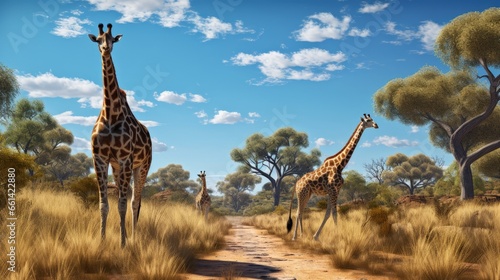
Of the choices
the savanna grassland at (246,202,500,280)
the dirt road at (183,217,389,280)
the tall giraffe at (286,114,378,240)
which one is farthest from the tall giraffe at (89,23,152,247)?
the tall giraffe at (286,114,378,240)

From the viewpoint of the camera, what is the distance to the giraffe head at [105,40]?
7145mm

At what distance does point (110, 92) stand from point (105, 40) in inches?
37.1

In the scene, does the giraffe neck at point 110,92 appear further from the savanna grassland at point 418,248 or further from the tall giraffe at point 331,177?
the tall giraffe at point 331,177

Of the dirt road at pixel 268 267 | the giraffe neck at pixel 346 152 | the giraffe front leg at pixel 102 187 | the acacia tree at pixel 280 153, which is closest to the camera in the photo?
the dirt road at pixel 268 267

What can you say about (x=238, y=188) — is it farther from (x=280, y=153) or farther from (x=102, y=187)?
(x=102, y=187)

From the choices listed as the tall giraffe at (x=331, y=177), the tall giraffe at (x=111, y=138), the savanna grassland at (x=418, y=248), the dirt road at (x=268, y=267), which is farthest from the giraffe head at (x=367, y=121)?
the tall giraffe at (x=111, y=138)

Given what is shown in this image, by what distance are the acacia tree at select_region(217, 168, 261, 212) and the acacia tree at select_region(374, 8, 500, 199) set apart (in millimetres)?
51472

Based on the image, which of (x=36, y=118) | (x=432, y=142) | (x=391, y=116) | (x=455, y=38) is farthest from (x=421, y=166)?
(x=36, y=118)

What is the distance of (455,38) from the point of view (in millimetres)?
26922

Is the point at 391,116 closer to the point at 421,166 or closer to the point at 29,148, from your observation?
the point at 29,148

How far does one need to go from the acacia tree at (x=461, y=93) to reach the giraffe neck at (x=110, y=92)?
79.8 feet

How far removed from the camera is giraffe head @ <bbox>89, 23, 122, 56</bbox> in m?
7.14

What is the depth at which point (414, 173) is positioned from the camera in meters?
67.5

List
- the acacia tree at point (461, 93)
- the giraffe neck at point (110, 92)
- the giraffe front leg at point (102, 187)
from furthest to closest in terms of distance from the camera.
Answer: the acacia tree at point (461, 93)
the giraffe neck at point (110, 92)
the giraffe front leg at point (102, 187)
